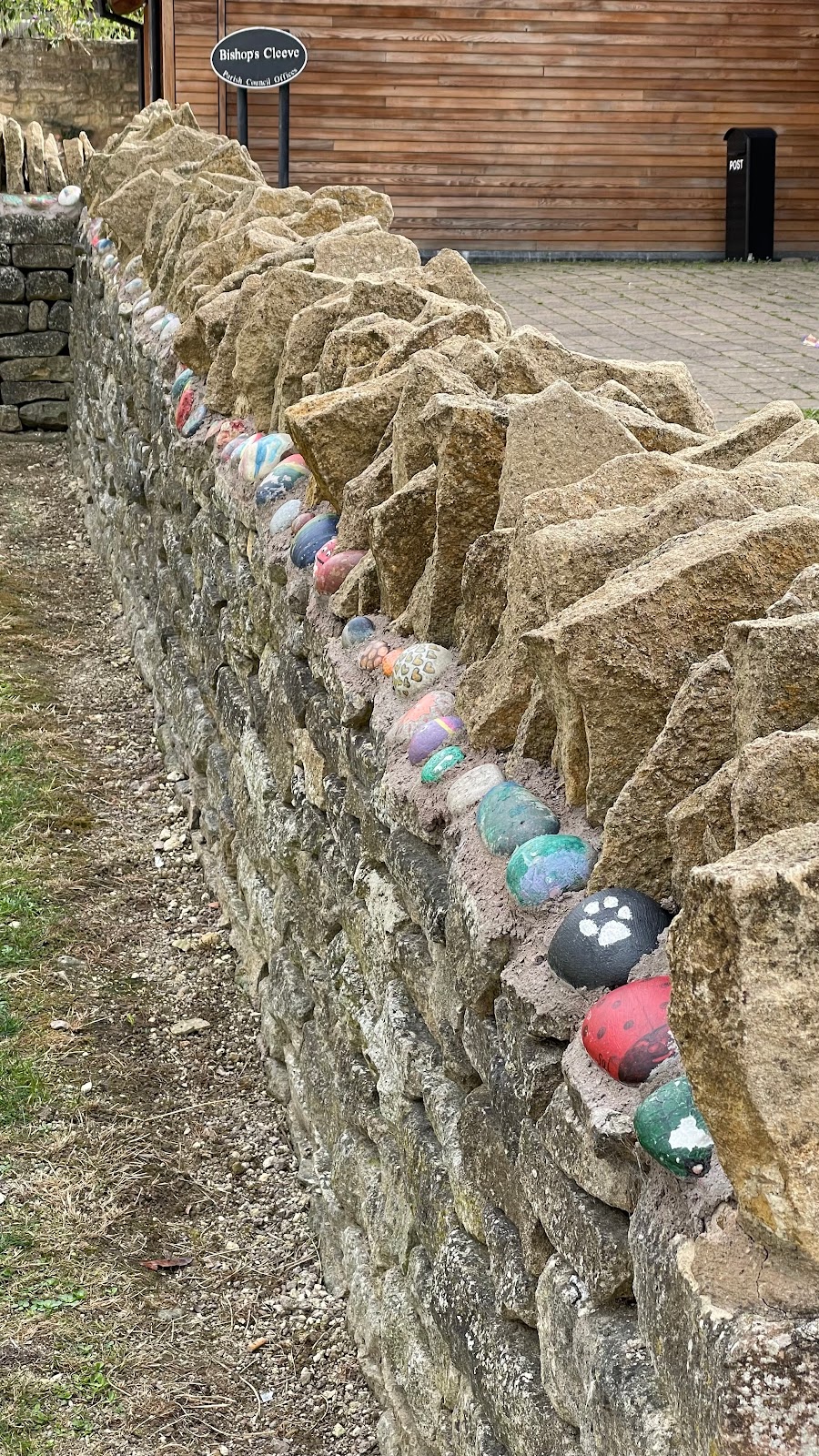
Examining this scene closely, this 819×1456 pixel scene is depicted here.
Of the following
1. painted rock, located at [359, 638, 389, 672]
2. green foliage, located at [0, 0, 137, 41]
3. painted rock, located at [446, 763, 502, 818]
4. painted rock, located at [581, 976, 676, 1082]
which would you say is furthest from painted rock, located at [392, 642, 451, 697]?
green foliage, located at [0, 0, 137, 41]

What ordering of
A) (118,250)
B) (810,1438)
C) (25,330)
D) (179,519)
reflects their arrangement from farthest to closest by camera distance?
(25,330) < (118,250) < (179,519) < (810,1438)

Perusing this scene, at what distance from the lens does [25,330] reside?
1127cm

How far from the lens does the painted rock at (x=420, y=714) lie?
8.58 feet

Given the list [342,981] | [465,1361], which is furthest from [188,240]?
[465,1361]

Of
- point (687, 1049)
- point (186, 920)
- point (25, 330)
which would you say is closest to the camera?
point (687, 1049)

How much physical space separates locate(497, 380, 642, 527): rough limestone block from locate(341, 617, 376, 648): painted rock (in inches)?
21.6

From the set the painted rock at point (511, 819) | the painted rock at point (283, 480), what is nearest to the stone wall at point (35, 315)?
the painted rock at point (283, 480)

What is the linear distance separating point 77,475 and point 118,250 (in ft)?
7.71

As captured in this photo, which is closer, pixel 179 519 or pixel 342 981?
pixel 342 981

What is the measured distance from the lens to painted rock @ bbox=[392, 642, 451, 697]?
8.98 ft

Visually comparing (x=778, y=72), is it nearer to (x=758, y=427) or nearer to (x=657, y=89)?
(x=657, y=89)

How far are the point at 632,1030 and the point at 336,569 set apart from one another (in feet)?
6.07

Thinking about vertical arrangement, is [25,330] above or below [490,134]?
below

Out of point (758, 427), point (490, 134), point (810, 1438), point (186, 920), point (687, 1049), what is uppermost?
point (490, 134)
